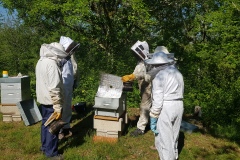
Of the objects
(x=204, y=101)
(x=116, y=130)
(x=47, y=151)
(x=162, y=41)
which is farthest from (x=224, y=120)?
(x=162, y=41)

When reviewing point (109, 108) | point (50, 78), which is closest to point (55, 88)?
point (50, 78)

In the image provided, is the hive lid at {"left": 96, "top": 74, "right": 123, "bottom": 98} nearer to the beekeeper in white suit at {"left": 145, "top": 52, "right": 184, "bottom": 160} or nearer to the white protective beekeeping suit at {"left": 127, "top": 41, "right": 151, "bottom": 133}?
the white protective beekeeping suit at {"left": 127, "top": 41, "right": 151, "bottom": 133}

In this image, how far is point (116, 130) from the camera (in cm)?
512

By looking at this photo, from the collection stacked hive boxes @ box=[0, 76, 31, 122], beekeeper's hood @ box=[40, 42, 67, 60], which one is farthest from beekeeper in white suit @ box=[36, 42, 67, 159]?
stacked hive boxes @ box=[0, 76, 31, 122]

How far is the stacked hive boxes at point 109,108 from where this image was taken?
500 centimetres

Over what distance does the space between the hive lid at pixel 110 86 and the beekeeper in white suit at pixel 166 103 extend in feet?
5.10

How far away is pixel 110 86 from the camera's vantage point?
5430 millimetres

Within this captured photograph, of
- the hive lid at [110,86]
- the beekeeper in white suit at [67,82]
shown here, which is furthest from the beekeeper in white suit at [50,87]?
the hive lid at [110,86]

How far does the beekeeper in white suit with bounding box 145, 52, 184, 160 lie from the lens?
370 centimetres

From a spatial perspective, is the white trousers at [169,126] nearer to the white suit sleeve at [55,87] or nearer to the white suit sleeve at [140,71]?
the white suit sleeve at [140,71]

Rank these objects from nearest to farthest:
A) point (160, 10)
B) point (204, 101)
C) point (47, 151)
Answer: point (47, 151) < point (204, 101) < point (160, 10)

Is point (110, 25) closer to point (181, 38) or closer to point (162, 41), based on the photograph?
point (162, 41)

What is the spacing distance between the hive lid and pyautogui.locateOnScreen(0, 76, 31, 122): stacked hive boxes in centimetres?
226

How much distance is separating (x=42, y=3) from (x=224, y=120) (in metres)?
7.80
